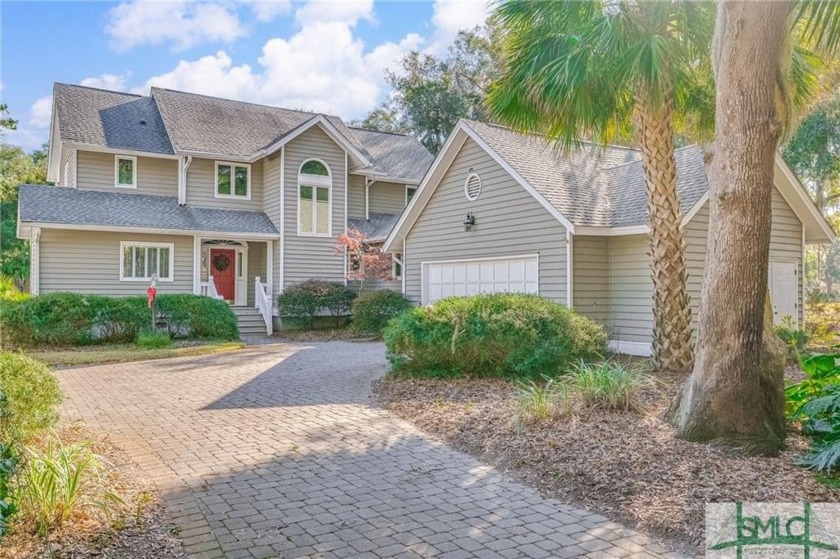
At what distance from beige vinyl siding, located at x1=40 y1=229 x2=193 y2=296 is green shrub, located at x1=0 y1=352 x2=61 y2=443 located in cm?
1345

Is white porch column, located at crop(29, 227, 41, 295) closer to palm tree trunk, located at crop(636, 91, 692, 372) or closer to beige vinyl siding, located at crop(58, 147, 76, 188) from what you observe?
beige vinyl siding, located at crop(58, 147, 76, 188)

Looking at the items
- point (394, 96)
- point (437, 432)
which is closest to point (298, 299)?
point (437, 432)

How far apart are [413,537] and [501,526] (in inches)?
25.4

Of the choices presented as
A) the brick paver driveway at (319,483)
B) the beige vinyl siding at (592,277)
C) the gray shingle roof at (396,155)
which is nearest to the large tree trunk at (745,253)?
the brick paver driveway at (319,483)

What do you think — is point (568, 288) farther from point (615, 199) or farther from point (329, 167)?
point (329, 167)

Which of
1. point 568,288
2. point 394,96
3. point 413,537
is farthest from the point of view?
point 394,96

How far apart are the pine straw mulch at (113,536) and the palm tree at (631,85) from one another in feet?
25.5

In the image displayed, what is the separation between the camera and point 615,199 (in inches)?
560

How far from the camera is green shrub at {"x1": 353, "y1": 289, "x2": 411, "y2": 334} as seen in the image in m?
17.5

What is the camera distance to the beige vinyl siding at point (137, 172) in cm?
1917

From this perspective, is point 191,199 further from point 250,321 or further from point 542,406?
point 542,406

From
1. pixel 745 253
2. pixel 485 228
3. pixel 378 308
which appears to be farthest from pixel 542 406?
pixel 378 308

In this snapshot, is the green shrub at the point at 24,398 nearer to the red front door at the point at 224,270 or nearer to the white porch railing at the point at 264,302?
the white porch railing at the point at 264,302

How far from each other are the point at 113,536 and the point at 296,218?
17384 mm
